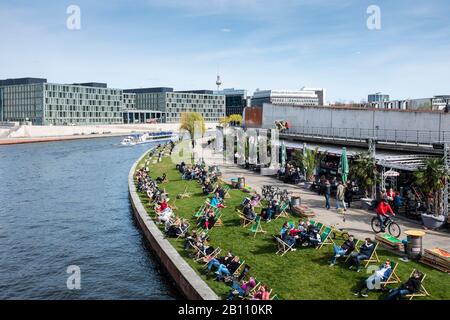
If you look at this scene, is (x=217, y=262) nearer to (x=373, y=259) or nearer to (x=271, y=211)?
(x=373, y=259)

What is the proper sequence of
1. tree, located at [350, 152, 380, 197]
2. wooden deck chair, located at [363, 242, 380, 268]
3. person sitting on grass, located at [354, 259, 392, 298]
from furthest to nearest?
tree, located at [350, 152, 380, 197]
wooden deck chair, located at [363, 242, 380, 268]
person sitting on grass, located at [354, 259, 392, 298]

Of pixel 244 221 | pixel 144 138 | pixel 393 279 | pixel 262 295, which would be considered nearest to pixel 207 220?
pixel 244 221

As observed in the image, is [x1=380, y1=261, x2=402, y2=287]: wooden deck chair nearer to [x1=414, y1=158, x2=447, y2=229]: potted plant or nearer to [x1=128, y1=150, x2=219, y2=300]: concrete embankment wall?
[x1=128, y1=150, x2=219, y2=300]: concrete embankment wall

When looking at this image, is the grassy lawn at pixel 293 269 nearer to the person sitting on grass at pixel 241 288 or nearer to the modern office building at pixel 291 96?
the person sitting on grass at pixel 241 288

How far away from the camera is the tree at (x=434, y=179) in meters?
18.7

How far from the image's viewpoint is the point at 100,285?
699 inches

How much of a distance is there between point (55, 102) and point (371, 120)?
437 feet

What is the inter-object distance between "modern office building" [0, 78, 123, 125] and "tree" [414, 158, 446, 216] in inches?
5569

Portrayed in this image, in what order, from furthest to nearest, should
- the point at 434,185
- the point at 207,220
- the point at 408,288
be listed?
1. the point at 207,220
2. the point at 434,185
3. the point at 408,288

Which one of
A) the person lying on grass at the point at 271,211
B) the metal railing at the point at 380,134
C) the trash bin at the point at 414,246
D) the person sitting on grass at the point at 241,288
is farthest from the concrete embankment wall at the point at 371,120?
the person sitting on grass at the point at 241,288

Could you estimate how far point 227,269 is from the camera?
1518cm

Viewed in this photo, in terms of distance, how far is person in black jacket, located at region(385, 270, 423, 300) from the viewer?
12.1m

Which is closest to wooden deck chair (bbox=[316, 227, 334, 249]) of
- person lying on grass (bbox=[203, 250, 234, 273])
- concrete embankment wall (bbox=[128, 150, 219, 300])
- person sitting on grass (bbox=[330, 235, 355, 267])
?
person sitting on grass (bbox=[330, 235, 355, 267])

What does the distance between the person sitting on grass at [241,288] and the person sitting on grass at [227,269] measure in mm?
1073
